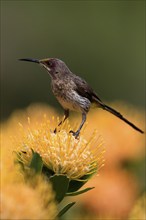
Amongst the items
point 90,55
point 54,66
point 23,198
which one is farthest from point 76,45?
point 23,198

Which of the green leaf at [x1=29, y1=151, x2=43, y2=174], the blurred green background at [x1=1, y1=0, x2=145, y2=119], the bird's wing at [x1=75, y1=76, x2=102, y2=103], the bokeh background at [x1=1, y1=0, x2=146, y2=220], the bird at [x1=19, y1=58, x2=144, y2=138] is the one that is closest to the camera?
the green leaf at [x1=29, y1=151, x2=43, y2=174]

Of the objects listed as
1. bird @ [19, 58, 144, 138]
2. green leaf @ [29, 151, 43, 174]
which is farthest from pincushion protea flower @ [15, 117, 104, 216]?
bird @ [19, 58, 144, 138]

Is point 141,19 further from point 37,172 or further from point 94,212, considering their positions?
point 37,172

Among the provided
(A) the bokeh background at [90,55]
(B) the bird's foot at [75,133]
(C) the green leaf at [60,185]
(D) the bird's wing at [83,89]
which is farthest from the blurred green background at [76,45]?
(C) the green leaf at [60,185]

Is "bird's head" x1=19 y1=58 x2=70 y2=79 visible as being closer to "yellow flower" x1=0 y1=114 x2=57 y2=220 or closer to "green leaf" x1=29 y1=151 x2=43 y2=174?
"green leaf" x1=29 y1=151 x2=43 y2=174

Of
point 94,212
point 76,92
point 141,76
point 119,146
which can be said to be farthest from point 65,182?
point 141,76

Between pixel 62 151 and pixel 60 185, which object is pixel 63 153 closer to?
pixel 62 151
